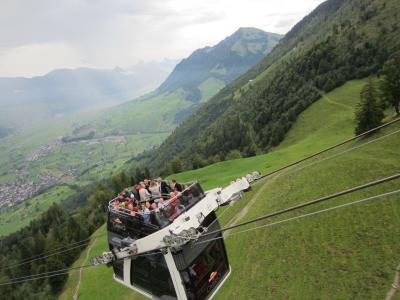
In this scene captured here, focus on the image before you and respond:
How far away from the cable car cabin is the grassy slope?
403 inches

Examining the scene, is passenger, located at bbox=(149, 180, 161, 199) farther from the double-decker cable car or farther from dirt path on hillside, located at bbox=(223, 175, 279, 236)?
dirt path on hillside, located at bbox=(223, 175, 279, 236)

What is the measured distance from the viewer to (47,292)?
188ft

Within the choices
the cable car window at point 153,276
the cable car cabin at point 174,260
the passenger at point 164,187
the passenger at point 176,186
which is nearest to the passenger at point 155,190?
the passenger at point 164,187

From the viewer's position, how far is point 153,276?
1650 centimetres

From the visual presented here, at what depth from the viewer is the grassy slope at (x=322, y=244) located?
22859 mm

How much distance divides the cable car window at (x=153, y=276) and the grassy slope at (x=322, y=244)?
11134mm

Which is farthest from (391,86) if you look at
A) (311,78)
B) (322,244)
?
(311,78)

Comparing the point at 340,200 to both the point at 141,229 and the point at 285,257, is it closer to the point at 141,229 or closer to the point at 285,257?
the point at 285,257

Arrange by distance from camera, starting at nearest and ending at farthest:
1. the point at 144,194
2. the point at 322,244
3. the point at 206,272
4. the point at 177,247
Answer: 1. the point at 177,247
2. the point at 206,272
3. the point at 144,194
4. the point at 322,244

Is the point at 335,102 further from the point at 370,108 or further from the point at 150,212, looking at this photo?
the point at 150,212

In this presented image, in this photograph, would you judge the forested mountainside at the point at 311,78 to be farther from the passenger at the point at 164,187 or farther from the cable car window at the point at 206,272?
the cable car window at the point at 206,272

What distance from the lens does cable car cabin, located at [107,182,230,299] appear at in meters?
14.8

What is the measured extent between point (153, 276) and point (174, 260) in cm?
260

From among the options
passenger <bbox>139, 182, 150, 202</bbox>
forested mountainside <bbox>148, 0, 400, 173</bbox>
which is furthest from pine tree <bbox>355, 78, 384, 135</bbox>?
forested mountainside <bbox>148, 0, 400, 173</bbox>
